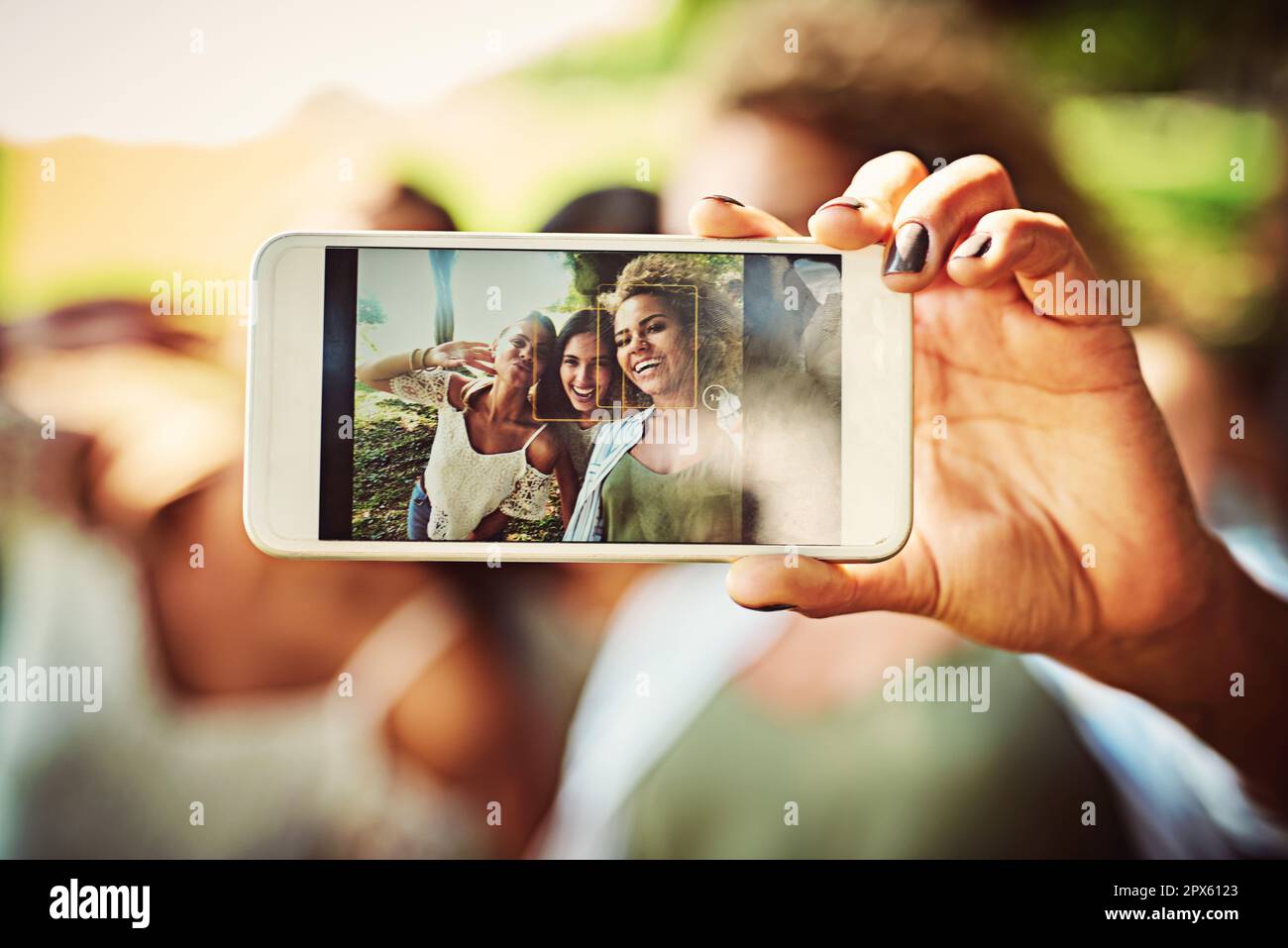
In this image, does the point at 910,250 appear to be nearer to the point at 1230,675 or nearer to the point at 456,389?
the point at 456,389

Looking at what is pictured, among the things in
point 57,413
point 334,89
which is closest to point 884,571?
point 334,89

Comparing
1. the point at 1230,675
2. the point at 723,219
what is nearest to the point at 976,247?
the point at 723,219

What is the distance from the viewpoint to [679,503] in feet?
2.04

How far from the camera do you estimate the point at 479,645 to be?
0.78 meters

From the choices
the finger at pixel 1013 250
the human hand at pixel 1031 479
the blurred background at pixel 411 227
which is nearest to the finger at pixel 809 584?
the human hand at pixel 1031 479

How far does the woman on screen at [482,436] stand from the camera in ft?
2.02

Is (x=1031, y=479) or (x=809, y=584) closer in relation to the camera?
(x=809, y=584)

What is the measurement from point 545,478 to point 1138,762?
623 mm

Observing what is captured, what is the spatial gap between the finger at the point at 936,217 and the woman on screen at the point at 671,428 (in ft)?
0.41

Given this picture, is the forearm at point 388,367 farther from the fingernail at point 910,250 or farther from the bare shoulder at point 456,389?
the fingernail at point 910,250

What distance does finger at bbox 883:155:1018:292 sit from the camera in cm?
59

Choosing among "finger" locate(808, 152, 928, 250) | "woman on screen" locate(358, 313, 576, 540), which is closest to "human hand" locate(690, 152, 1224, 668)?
"finger" locate(808, 152, 928, 250)

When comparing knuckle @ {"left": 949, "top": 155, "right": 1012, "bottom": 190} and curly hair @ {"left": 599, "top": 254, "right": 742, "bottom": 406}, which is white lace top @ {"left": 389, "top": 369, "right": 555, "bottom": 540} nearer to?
curly hair @ {"left": 599, "top": 254, "right": 742, "bottom": 406}

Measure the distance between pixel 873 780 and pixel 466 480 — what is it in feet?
1.55
